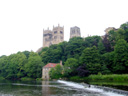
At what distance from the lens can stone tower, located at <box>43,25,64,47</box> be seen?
495 ft

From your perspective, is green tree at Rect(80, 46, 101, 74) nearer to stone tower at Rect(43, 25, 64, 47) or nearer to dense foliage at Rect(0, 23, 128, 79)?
dense foliage at Rect(0, 23, 128, 79)

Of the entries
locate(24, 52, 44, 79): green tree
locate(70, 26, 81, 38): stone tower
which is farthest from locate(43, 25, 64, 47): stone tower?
locate(24, 52, 44, 79): green tree

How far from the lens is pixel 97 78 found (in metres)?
54.1

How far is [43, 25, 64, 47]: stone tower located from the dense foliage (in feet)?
170

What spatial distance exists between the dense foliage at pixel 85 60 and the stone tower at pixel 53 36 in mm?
51683

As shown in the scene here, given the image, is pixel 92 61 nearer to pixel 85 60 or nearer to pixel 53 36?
pixel 85 60

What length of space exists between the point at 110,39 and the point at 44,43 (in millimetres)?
96118

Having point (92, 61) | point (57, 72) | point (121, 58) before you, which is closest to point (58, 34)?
point (57, 72)

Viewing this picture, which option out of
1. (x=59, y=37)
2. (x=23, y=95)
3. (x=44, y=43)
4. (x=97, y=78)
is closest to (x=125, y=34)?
(x=97, y=78)

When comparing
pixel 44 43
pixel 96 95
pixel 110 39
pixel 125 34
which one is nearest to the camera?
pixel 96 95

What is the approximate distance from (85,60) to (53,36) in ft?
314

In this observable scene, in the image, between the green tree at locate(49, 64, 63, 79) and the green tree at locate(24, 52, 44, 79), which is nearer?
the green tree at locate(49, 64, 63, 79)

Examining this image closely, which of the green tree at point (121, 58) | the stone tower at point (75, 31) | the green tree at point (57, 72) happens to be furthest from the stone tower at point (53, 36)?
the green tree at point (121, 58)

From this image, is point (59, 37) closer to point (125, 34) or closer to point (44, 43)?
point (44, 43)
